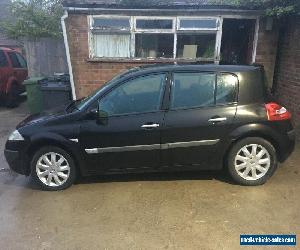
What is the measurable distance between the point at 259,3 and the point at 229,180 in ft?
15.1

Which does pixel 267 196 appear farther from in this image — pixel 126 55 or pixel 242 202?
pixel 126 55

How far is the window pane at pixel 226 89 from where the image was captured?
442 cm

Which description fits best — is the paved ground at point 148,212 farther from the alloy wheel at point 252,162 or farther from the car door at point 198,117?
the car door at point 198,117

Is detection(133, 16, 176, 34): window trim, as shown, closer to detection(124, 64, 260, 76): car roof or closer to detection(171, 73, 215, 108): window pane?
detection(124, 64, 260, 76): car roof

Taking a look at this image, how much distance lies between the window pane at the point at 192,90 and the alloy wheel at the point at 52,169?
1.74 m

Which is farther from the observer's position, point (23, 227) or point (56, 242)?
point (23, 227)

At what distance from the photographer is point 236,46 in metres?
9.68

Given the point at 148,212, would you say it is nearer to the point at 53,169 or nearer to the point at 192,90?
the point at 53,169

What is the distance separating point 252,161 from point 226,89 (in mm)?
1065

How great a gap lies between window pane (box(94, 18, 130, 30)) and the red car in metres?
4.24

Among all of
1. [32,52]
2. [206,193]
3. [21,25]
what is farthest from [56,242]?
[21,25]

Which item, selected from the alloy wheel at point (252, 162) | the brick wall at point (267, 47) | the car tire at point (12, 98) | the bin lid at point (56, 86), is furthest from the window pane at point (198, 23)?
the car tire at point (12, 98)

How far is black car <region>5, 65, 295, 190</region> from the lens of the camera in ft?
14.3

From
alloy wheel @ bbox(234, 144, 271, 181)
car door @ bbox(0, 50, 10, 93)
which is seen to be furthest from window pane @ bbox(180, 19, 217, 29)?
car door @ bbox(0, 50, 10, 93)
